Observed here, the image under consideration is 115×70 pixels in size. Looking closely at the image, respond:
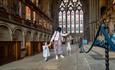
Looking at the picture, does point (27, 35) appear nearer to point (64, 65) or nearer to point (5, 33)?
point (5, 33)

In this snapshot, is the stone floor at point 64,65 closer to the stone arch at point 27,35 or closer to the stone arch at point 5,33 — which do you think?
the stone arch at point 5,33

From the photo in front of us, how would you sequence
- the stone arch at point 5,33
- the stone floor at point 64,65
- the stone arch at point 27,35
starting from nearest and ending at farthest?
the stone floor at point 64,65
the stone arch at point 5,33
the stone arch at point 27,35

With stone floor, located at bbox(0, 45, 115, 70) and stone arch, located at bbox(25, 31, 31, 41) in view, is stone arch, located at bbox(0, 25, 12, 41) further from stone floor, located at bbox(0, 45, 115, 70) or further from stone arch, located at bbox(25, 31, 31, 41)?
stone arch, located at bbox(25, 31, 31, 41)

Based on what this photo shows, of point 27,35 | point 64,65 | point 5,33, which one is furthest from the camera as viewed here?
point 27,35

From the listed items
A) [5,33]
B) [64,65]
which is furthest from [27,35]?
[64,65]

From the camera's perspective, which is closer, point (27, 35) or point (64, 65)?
point (64, 65)

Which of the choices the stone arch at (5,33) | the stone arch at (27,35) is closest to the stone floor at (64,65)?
the stone arch at (5,33)

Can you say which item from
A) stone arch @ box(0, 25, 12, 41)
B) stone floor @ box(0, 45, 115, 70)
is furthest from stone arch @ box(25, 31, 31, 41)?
stone floor @ box(0, 45, 115, 70)

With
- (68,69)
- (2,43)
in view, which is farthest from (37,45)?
(68,69)

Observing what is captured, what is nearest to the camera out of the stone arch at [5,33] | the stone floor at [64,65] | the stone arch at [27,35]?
the stone floor at [64,65]

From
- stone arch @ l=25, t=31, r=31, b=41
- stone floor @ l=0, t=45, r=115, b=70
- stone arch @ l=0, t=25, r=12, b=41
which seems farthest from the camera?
stone arch @ l=25, t=31, r=31, b=41

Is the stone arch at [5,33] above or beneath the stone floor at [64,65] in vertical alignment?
above

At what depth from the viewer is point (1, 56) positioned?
1280 cm

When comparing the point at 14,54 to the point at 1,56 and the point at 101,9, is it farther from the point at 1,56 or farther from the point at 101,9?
the point at 101,9
